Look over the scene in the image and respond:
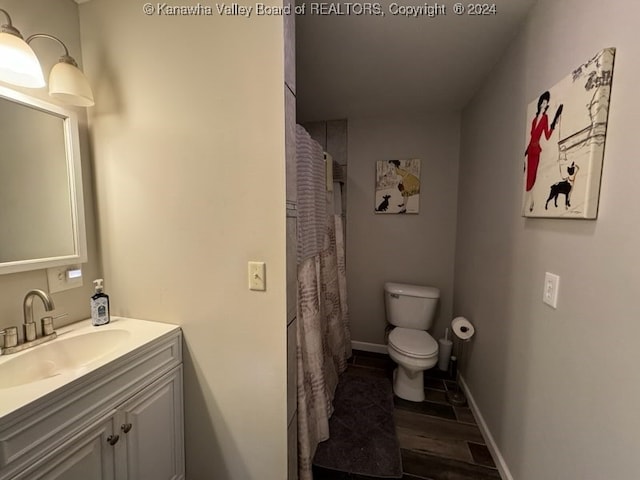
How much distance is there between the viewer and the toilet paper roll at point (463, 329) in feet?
6.27

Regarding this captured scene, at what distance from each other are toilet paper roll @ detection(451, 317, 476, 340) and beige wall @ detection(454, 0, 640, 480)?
66mm

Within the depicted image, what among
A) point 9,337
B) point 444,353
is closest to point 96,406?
point 9,337

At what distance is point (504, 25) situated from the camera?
4.52 feet

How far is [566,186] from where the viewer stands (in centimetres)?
99

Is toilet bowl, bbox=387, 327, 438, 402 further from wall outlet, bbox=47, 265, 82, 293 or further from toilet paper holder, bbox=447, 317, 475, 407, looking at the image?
wall outlet, bbox=47, 265, 82, 293

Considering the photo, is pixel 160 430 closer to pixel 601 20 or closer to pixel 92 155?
pixel 92 155

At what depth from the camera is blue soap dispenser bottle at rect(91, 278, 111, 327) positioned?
126 cm

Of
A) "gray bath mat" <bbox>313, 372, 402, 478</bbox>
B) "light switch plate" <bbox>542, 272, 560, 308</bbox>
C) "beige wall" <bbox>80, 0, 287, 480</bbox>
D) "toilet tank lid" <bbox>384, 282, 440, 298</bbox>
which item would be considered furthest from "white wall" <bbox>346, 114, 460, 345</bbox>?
"beige wall" <bbox>80, 0, 287, 480</bbox>

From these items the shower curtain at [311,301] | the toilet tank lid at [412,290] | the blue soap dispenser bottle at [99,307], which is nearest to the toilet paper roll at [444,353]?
the toilet tank lid at [412,290]

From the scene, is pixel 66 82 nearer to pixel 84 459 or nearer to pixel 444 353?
pixel 84 459

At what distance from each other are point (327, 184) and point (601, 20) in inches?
58.6

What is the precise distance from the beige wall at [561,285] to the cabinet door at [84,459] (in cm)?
164

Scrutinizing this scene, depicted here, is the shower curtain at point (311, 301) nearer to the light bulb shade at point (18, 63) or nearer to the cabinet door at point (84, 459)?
the cabinet door at point (84, 459)

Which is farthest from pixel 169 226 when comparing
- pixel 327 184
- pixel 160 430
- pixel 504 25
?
pixel 504 25
